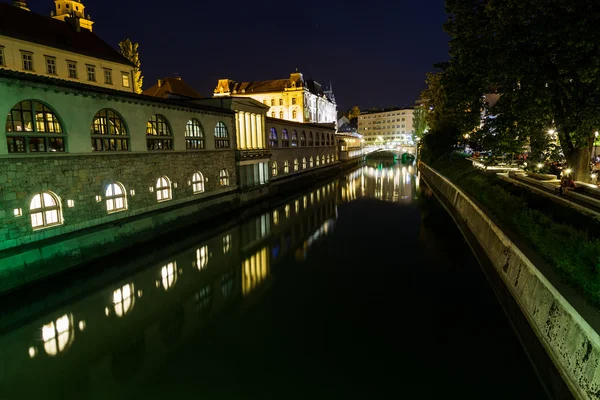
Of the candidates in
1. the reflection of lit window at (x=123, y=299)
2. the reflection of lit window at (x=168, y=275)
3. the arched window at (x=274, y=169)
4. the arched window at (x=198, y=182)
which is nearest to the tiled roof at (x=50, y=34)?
the arched window at (x=198, y=182)

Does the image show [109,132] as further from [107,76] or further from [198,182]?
[107,76]

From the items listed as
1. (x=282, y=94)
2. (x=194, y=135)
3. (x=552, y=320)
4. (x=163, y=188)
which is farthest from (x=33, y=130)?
(x=282, y=94)

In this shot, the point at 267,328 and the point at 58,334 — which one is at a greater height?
the point at 58,334

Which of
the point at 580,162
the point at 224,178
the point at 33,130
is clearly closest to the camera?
the point at 33,130

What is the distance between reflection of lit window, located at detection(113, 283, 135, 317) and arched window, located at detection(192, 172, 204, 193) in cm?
1322

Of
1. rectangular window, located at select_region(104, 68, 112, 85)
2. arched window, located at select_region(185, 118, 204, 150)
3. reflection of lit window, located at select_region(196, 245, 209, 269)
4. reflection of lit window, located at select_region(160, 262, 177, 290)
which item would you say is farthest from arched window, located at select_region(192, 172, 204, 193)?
rectangular window, located at select_region(104, 68, 112, 85)

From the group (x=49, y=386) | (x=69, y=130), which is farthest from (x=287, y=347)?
(x=69, y=130)

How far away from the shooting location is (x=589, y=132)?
17844 millimetres

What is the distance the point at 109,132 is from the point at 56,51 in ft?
81.6

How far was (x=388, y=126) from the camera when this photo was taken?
6555 inches

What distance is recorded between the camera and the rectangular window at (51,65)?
128ft

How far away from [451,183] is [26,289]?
36250 millimetres

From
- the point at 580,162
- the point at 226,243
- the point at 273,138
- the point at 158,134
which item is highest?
the point at 273,138

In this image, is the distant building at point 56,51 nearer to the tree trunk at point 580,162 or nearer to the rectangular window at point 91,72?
the rectangular window at point 91,72
